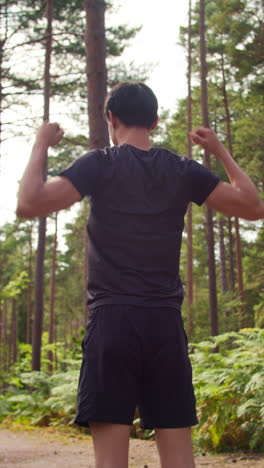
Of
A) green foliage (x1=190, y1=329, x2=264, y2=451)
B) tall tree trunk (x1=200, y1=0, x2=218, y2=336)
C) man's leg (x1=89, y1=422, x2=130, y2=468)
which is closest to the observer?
man's leg (x1=89, y1=422, x2=130, y2=468)

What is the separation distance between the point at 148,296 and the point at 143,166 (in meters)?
0.58

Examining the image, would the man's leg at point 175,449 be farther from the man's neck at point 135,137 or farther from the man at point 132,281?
the man's neck at point 135,137

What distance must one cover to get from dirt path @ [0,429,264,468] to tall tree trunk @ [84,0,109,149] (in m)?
3.93

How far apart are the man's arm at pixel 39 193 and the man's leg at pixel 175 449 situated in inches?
41.1

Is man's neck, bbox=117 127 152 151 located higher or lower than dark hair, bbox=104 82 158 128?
lower

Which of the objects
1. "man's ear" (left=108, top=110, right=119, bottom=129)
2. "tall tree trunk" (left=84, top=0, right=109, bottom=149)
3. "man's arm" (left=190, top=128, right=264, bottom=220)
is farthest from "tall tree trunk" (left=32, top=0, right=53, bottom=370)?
"man's arm" (left=190, top=128, right=264, bottom=220)

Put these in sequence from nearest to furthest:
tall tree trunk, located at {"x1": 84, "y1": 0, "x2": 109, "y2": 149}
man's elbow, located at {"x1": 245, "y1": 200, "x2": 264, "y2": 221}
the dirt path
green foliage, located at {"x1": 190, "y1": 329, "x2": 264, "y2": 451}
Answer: man's elbow, located at {"x1": 245, "y1": 200, "x2": 264, "y2": 221} < the dirt path < tall tree trunk, located at {"x1": 84, "y1": 0, "x2": 109, "y2": 149} < green foliage, located at {"x1": 190, "y1": 329, "x2": 264, "y2": 451}

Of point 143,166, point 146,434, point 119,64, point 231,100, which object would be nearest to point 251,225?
point 231,100

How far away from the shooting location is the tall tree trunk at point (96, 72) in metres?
6.88

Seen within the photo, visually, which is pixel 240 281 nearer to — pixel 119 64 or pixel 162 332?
pixel 119 64

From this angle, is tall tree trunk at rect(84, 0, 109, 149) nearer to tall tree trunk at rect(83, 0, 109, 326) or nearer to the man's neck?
tall tree trunk at rect(83, 0, 109, 326)

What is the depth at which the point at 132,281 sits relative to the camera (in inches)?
94.6

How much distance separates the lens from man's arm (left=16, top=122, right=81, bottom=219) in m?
2.34

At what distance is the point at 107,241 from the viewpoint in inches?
97.1
